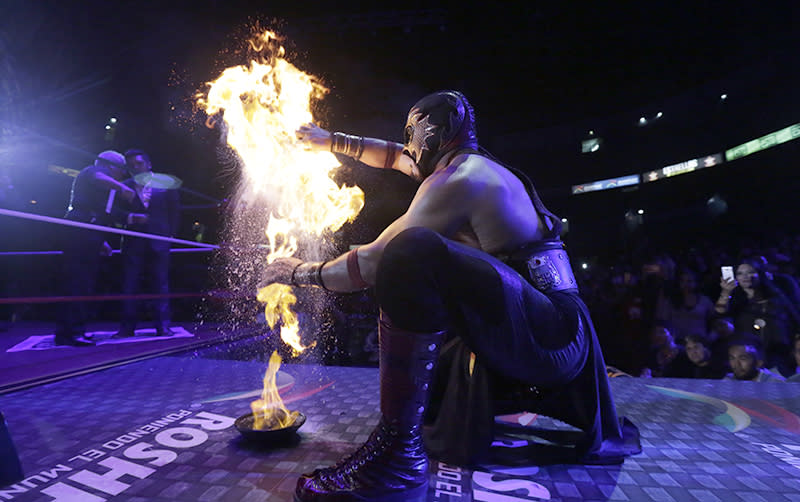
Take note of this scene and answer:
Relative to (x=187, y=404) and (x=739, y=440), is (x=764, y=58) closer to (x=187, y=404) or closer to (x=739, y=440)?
(x=739, y=440)

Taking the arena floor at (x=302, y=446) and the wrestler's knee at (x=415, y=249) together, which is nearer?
the wrestler's knee at (x=415, y=249)

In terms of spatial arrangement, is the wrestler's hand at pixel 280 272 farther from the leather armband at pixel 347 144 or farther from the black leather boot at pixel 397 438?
the leather armband at pixel 347 144

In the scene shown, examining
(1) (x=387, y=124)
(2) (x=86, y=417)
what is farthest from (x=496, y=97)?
(2) (x=86, y=417)

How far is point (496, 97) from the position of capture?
8938 millimetres

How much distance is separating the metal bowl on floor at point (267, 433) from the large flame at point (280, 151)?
1.15 feet

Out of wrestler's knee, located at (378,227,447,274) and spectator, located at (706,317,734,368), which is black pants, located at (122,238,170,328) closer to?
wrestler's knee, located at (378,227,447,274)

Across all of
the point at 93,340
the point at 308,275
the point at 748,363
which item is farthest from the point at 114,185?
the point at 748,363

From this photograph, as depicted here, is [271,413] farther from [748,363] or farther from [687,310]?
[687,310]

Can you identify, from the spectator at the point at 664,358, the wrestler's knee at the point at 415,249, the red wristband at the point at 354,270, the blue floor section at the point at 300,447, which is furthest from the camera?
the spectator at the point at 664,358

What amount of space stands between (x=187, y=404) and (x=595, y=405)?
86.0 inches

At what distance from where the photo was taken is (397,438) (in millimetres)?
1105

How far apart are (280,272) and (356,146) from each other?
1.03m

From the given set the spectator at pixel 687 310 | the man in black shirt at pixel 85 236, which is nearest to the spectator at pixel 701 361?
the spectator at pixel 687 310

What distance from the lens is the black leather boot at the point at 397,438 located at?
1.06 meters
